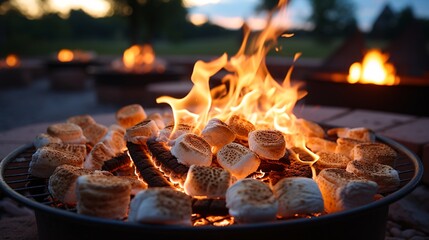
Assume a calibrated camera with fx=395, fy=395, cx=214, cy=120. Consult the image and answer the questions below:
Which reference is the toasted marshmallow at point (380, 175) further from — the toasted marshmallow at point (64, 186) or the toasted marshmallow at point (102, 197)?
the toasted marshmallow at point (64, 186)

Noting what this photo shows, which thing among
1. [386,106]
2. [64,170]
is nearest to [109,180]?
[64,170]

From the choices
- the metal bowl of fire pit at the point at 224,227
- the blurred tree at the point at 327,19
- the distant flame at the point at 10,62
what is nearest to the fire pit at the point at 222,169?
the metal bowl of fire pit at the point at 224,227

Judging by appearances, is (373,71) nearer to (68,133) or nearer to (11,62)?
(68,133)

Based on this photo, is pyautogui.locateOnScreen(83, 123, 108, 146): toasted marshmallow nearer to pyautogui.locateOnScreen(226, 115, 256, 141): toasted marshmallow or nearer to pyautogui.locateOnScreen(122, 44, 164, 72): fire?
pyautogui.locateOnScreen(226, 115, 256, 141): toasted marshmallow

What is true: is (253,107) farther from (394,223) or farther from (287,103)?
(394,223)

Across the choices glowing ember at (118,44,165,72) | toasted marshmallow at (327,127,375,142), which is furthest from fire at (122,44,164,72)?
toasted marshmallow at (327,127,375,142)

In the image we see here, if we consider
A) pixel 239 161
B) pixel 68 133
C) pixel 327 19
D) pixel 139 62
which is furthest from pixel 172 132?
pixel 327 19
